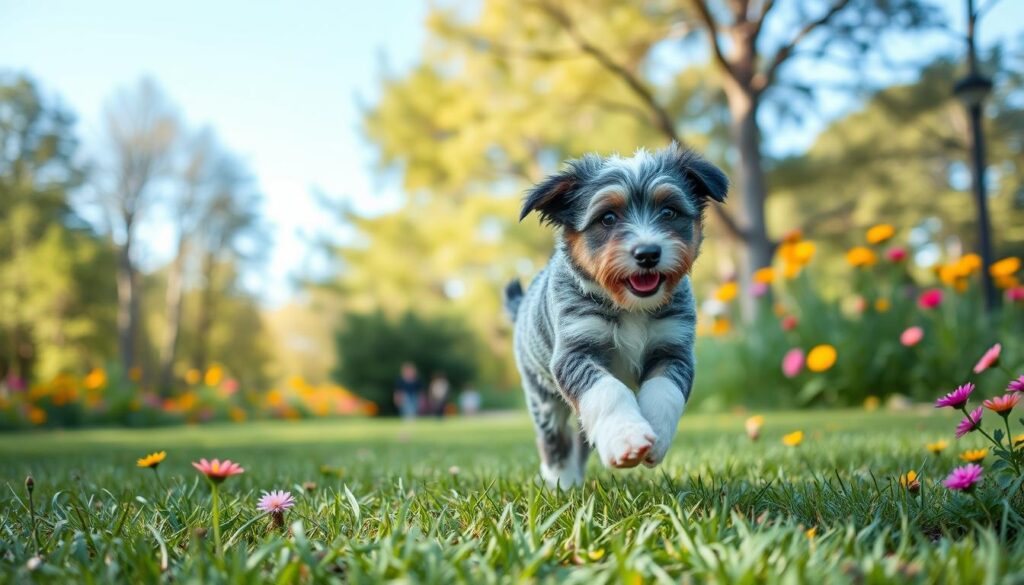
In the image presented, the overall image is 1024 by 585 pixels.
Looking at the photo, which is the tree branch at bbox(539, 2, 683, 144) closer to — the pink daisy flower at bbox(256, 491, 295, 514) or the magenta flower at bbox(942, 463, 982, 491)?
the magenta flower at bbox(942, 463, 982, 491)

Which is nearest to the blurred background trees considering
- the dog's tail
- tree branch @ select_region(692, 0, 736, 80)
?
tree branch @ select_region(692, 0, 736, 80)

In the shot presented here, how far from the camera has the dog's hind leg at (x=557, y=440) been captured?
367cm

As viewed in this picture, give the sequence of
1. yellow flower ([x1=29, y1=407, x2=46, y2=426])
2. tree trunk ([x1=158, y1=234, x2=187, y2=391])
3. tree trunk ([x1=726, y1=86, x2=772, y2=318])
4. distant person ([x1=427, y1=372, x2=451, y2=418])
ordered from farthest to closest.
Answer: tree trunk ([x1=158, y1=234, x2=187, y2=391])
distant person ([x1=427, y1=372, x2=451, y2=418])
tree trunk ([x1=726, y1=86, x2=772, y2=318])
yellow flower ([x1=29, y1=407, x2=46, y2=426])

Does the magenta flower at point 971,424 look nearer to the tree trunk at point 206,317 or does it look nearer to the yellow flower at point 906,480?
the yellow flower at point 906,480

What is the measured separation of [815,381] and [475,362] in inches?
666

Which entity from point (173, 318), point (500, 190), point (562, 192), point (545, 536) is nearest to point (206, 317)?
point (173, 318)

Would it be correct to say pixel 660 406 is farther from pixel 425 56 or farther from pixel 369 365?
pixel 425 56

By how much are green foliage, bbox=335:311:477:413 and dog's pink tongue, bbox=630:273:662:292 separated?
2214 centimetres

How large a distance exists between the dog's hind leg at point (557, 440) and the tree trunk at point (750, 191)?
552 inches

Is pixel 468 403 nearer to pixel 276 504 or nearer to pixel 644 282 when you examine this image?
pixel 644 282

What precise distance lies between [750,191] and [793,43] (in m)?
3.68

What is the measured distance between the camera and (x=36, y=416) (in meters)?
14.3

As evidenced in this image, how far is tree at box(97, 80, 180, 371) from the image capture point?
33.7m

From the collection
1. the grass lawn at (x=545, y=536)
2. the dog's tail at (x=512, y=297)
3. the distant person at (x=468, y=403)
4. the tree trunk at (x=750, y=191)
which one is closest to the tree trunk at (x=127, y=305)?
the distant person at (x=468, y=403)
